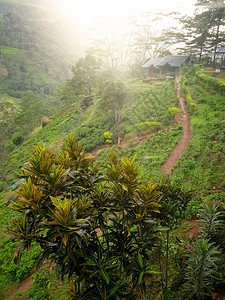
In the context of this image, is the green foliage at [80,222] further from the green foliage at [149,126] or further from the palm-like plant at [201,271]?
the green foliage at [149,126]

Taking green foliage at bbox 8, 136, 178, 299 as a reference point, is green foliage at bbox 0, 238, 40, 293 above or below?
below

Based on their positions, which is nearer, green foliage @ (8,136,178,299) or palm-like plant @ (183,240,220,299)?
green foliage @ (8,136,178,299)

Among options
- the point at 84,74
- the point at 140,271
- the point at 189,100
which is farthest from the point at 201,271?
the point at 84,74

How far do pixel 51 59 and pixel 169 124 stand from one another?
132 m

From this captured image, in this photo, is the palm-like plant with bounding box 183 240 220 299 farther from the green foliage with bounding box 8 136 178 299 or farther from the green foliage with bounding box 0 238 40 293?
the green foliage with bounding box 0 238 40 293


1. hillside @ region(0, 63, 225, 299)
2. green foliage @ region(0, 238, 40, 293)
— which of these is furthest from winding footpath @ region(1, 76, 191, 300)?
green foliage @ region(0, 238, 40, 293)

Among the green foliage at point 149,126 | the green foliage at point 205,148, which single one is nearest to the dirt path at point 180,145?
the green foliage at point 205,148

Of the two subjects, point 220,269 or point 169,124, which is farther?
point 169,124

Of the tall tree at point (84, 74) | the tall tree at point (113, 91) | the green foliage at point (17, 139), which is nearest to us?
the tall tree at point (113, 91)

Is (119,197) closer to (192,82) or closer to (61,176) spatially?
(61,176)

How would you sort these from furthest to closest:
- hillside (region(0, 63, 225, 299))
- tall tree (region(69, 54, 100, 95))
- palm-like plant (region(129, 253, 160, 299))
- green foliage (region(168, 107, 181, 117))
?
tall tree (region(69, 54, 100, 95)) → green foliage (region(168, 107, 181, 117)) → hillside (region(0, 63, 225, 299)) → palm-like plant (region(129, 253, 160, 299))

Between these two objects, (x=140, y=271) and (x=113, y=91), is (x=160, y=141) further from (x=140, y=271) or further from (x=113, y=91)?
(x=140, y=271)

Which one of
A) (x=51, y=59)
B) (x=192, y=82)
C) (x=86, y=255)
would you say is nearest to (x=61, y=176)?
(x=86, y=255)

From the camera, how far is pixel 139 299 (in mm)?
4488
